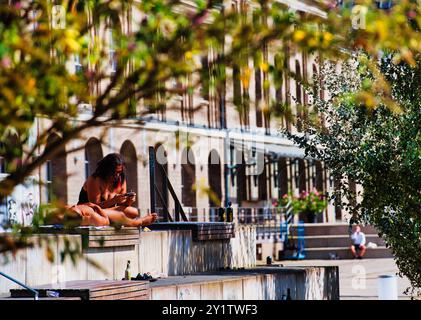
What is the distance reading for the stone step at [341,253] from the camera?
4175cm

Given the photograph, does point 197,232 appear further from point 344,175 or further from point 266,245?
point 266,245

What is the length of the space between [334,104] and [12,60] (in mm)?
13670

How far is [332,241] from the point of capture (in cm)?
4328

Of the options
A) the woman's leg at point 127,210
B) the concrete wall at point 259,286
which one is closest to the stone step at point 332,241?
the concrete wall at point 259,286

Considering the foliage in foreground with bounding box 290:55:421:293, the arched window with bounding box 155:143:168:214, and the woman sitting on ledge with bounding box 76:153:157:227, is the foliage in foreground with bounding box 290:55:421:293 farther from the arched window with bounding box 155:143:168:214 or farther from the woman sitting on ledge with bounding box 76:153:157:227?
the arched window with bounding box 155:143:168:214

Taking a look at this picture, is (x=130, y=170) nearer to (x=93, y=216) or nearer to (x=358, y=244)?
(x=358, y=244)

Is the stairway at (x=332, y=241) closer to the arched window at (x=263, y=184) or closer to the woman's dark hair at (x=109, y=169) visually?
the arched window at (x=263, y=184)

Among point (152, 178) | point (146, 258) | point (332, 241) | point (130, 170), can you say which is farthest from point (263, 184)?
point (146, 258)

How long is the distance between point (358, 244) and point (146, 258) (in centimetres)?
2541

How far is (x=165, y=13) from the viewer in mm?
4238

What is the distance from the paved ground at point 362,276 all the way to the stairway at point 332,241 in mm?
1565

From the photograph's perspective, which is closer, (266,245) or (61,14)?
(61,14)
